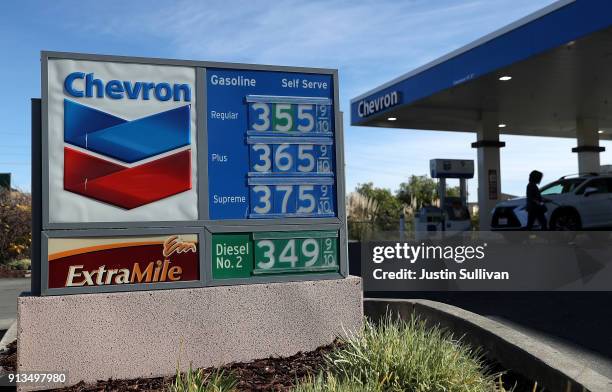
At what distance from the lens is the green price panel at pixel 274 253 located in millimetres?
5207

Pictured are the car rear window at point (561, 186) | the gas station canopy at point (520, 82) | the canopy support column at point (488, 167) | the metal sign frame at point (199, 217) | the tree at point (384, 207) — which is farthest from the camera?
the tree at point (384, 207)

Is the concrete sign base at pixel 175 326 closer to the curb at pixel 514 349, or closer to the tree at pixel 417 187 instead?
the curb at pixel 514 349

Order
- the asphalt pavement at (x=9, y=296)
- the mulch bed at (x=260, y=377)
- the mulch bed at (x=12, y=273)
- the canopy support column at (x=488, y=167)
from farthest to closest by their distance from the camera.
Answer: the canopy support column at (x=488, y=167) → the mulch bed at (x=12, y=273) → the asphalt pavement at (x=9, y=296) → the mulch bed at (x=260, y=377)

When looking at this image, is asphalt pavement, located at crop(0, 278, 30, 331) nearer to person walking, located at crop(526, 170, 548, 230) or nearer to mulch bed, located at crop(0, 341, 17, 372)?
mulch bed, located at crop(0, 341, 17, 372)

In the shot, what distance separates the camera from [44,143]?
4.77 metres

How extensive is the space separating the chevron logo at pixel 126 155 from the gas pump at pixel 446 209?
1748 cm

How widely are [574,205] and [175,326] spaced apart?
1580 cm

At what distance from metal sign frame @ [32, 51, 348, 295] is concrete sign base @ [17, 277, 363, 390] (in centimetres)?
12

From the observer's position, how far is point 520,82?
18.8 m

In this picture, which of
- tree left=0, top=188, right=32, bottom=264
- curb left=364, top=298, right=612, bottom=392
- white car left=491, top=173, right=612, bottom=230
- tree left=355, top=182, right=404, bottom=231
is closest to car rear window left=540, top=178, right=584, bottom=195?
white car left=491, top=173, right=612, bottom=230

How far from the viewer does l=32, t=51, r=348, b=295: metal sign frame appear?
15.7ft

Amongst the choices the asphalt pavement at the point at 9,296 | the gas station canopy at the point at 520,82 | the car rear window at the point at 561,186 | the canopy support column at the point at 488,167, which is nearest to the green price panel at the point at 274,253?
the asphalt pavement at the point at 9,296

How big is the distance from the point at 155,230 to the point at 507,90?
17.3 m

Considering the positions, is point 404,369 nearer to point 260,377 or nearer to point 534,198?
point 260,377
